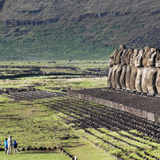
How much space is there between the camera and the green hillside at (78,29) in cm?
15925

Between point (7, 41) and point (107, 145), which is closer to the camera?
point (107, 145)

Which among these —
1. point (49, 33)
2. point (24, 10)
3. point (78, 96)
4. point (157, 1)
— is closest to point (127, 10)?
point (157, 1)

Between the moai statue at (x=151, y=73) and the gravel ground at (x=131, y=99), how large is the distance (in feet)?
2.73

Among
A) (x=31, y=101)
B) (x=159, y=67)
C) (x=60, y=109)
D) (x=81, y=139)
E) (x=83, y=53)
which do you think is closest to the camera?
(x=81, y=139)

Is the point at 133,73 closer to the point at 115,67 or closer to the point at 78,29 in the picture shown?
the point at 115,67

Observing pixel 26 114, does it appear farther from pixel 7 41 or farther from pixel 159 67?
pixel 7 41

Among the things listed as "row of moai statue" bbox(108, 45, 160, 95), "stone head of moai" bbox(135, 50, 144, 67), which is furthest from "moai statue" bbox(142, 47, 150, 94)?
"stone head of moai" bbox(135, 50, 144, 67)

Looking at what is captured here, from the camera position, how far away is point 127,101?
3806cm

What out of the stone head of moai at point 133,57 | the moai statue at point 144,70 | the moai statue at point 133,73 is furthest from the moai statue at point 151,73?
the stone head of moai at point 133,57

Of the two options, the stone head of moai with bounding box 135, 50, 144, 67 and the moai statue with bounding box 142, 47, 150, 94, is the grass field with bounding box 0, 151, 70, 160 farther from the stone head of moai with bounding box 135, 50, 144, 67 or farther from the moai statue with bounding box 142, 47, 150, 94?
the stone head of moai with bounding box 135, 50, 144, 67

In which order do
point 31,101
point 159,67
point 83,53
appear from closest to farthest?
point 159,67
point 31,101
point 83,53

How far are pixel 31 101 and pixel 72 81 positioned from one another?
21.7 m

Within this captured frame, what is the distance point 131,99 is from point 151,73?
249 cm

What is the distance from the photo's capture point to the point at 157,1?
18325cm
